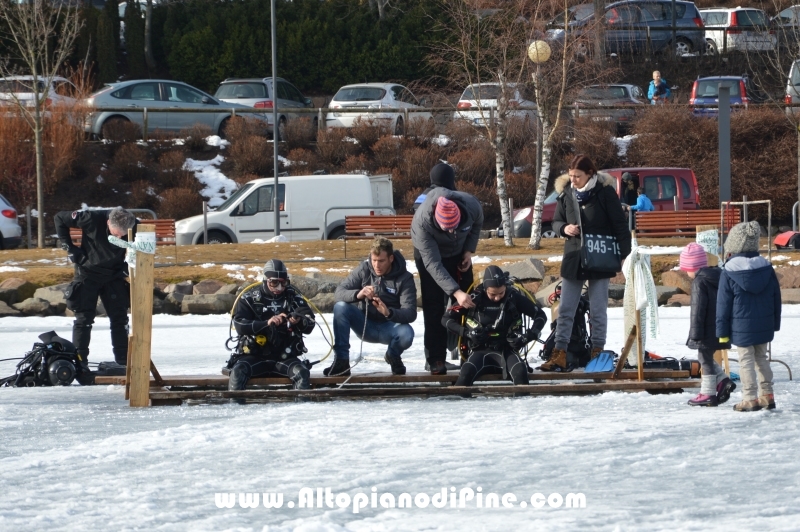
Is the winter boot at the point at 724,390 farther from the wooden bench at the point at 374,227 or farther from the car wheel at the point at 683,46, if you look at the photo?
the car wheel at the point at 683,46

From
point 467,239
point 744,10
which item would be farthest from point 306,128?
point 467,239

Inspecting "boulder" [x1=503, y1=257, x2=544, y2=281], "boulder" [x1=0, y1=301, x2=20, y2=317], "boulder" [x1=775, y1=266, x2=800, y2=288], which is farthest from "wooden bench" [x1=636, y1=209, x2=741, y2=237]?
"boulder" [x1=0, y1=301, x2=20, y2=317]

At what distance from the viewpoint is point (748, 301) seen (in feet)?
24.8

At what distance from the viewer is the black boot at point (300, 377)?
8773 millimetres

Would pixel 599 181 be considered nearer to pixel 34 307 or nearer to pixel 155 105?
pixel 34 307

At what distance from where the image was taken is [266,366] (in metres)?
9.00

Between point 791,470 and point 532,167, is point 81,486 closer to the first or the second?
point 791,470

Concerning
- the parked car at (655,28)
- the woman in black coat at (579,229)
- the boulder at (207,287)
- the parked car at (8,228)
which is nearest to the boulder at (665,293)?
the boulder at (207,287)

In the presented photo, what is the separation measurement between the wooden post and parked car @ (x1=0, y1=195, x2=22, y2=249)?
15901 mm

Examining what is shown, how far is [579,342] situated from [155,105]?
24.6 meters

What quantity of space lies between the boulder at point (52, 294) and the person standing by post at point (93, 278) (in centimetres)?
650

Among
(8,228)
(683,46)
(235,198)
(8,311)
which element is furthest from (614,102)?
(8,311)

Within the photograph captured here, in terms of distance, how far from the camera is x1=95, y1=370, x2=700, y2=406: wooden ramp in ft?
28.0

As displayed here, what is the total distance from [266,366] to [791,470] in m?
4.13
